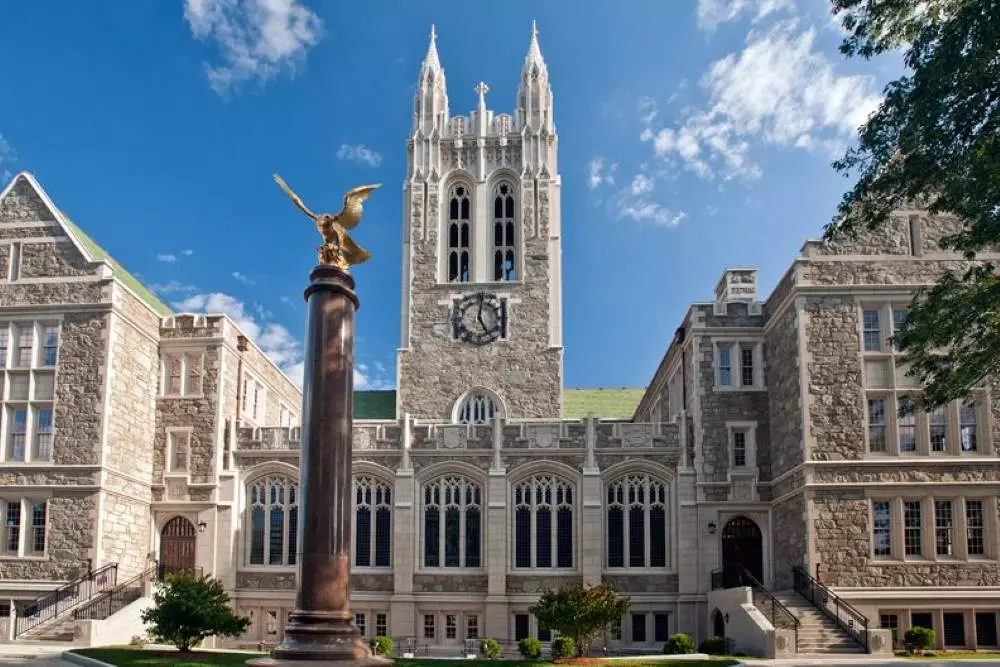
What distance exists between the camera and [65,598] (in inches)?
1268

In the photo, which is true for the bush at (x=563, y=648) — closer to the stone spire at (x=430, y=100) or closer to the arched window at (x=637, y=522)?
the arched window at (x=637, y=522)

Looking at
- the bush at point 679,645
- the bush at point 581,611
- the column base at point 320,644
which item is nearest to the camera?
the column base at point 320,644

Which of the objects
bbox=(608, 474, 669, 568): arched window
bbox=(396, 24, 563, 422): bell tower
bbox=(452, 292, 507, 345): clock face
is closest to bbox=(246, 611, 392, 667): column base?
bbox=(608, 474, 669, 568): arched window

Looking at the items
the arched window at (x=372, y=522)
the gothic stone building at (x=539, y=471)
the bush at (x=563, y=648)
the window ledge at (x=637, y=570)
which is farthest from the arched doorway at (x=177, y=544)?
the bush at (x=563, y=648)

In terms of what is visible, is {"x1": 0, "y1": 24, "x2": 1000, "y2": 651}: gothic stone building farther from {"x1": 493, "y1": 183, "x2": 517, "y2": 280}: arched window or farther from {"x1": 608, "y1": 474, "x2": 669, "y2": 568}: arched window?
{"x1": 493, "y1": 183, "x2": 517, "y2": 280}: arched window

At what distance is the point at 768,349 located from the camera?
36000 mm

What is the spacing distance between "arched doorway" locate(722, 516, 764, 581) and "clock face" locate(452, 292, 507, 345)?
1629cm

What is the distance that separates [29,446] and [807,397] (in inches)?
904

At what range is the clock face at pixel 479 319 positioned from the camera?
161ft

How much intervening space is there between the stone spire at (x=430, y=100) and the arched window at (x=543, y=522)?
855 inches

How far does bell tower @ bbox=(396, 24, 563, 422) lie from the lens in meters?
48.2

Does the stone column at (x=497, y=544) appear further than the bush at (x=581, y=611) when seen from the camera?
Yes

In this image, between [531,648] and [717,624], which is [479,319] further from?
[531,648]

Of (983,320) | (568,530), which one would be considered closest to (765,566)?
(568,530)
